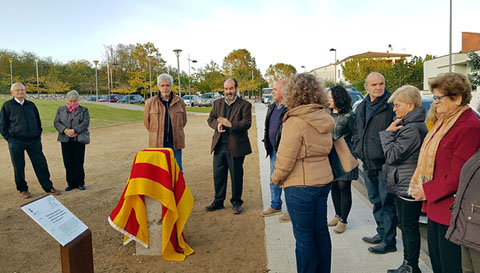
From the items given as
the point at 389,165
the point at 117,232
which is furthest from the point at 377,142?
the point at 117,232

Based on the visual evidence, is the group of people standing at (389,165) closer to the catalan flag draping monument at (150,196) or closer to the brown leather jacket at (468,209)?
the brown leather jacket at (468,209)

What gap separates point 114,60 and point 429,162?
71368 millimetres

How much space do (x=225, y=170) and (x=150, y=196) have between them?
1.93m

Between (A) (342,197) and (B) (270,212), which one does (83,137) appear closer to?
(B) (270,212)

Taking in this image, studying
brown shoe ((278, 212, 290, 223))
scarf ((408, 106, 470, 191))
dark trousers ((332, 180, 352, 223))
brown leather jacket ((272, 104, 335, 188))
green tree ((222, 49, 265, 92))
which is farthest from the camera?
green tree ((222, 49, 265, 92))

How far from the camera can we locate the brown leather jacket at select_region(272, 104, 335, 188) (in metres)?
2.96

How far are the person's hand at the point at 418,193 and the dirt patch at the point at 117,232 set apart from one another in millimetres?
1735

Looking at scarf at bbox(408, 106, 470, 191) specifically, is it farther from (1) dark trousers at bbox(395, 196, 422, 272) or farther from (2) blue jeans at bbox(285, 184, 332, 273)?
(2) blue jeans at bbox(285, 184, 332, 273)

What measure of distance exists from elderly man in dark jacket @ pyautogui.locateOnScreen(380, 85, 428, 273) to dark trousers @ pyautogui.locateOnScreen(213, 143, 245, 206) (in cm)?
266

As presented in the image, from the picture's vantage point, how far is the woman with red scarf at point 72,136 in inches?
280

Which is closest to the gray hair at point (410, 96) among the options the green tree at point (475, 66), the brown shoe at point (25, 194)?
the brown shoe at point (25, 194)

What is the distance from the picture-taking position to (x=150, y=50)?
4547 centimetres

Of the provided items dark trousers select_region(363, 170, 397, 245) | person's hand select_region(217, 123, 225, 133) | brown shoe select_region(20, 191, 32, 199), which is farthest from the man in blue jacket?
brown shoe select_region(20, 191, 32, 199)

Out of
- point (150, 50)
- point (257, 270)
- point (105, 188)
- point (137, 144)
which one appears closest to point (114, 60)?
point (150, 50)
